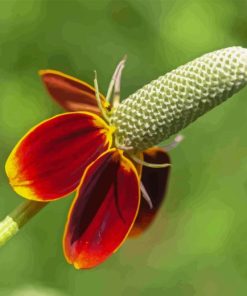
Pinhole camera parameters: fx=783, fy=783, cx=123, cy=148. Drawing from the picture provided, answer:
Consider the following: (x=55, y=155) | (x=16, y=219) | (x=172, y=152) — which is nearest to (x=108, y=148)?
(x=55, y=155)

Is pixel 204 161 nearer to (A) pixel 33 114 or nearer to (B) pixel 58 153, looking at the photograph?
(A) pixel 33 114

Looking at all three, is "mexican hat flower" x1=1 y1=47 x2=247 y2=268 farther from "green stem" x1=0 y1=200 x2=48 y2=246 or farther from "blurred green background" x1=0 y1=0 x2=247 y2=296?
"blurred green background" x1=0 y1=0 x2=247 y2=296

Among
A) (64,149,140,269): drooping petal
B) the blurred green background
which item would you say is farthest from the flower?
the blurred green background

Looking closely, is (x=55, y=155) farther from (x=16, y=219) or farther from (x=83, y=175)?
(x=16, y=219)

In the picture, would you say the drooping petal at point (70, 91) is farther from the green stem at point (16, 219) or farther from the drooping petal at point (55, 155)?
the green stem at point (16, 219)

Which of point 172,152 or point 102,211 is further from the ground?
point 102,211

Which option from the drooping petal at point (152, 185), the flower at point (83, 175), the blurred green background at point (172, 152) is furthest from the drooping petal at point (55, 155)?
the blurred green background at point (172, 152)

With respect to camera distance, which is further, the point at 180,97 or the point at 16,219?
the point at 180,97
